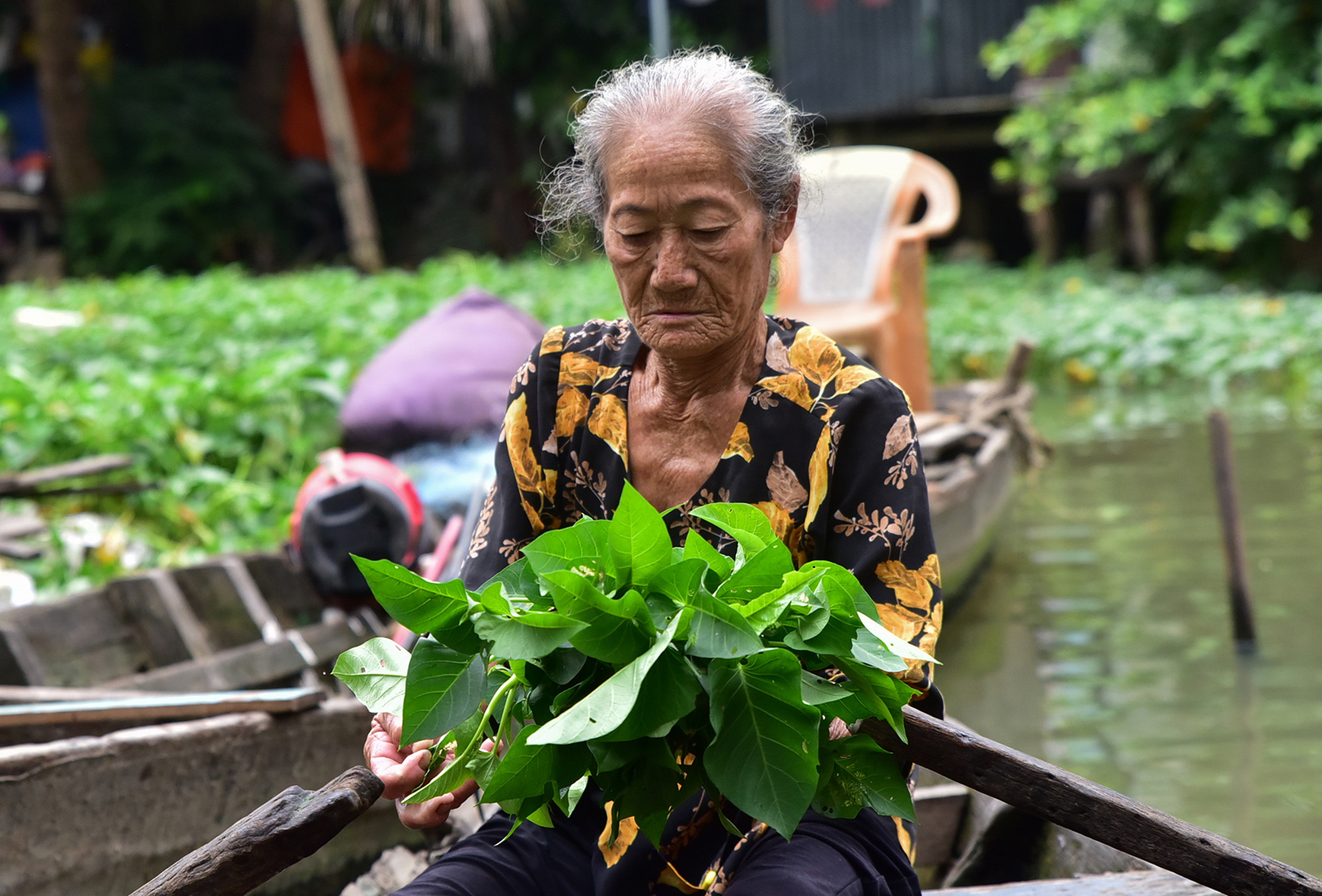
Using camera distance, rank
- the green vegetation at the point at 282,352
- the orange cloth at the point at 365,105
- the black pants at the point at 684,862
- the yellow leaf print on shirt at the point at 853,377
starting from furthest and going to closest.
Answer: the orange cloth at the point at 365,105 → the green vegetation at the point at 282,352 → the yellow leaf print on shirt at the point at 853,377 → the black pants at the point at 684,862

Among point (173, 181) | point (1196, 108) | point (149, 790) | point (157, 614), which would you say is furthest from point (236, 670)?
point (173, 181)

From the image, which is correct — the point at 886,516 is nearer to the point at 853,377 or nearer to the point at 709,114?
the point at 853,377

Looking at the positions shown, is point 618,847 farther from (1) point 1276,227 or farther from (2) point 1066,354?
(1) point 1276,227

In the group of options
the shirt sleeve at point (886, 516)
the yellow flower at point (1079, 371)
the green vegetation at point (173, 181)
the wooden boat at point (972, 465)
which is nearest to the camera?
the shirt sleeve at point (886, 516)

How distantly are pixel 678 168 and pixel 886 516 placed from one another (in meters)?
0.48

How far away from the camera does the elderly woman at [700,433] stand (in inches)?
57.4

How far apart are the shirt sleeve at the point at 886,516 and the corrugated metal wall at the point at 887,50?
1179 cm

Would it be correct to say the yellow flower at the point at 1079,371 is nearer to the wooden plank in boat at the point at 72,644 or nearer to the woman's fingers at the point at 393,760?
the wooden plank in boat at the point at 72,644

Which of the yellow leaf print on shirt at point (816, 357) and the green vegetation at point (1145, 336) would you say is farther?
the green vegetation at point (1145, 336)

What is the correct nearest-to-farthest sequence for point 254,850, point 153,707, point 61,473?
point 254,850
point 153,707
point 61,473

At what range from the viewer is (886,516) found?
1.49 m

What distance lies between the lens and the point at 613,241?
1578 millimetres

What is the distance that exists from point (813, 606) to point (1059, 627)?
3.57 meters

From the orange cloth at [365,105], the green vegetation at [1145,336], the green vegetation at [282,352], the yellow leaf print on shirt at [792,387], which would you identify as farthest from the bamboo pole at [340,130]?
the yellow leaf print on shirt at [792,387]
